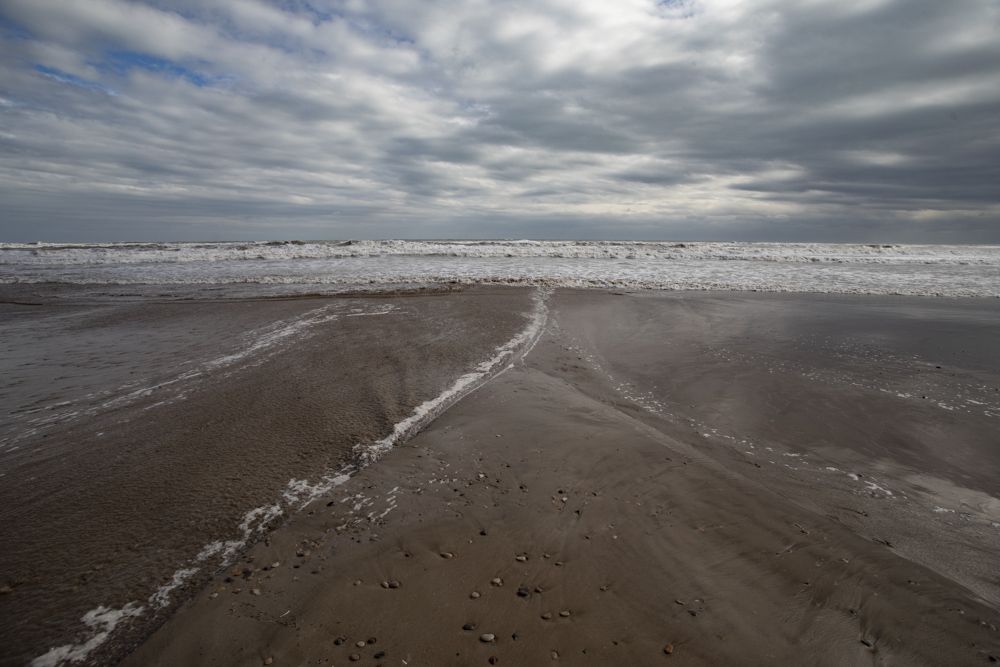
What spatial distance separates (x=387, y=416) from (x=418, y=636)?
3.05 meters

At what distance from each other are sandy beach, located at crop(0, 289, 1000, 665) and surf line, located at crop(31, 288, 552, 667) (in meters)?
0.05

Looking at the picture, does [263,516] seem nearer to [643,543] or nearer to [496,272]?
[643,543]

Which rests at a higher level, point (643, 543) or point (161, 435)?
point (161, 435)

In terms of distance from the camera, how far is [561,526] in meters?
3.32

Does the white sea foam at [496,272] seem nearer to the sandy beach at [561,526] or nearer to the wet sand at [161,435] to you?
the wet sand at [161,435]

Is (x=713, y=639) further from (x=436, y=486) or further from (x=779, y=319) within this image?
(x=779, y=319)

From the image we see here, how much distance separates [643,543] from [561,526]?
0.56 m

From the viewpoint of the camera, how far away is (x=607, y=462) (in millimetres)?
4227

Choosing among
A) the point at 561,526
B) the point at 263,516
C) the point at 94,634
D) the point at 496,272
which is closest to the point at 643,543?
the point at 561,526

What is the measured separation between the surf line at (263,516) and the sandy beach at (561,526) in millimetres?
47

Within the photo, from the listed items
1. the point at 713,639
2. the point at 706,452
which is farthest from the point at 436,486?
the point at 706,452

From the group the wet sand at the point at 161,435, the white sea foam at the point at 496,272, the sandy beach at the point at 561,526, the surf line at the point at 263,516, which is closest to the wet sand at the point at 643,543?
the sandy beach at the point at 561,526

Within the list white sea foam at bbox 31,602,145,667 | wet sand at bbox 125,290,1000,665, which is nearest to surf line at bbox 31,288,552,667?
white sea foam at bbox 31,602,145,667

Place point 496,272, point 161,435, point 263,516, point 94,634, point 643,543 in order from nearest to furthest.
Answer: point 94,634
point 643,543
point 263,516
point 161,435
point 496,272
